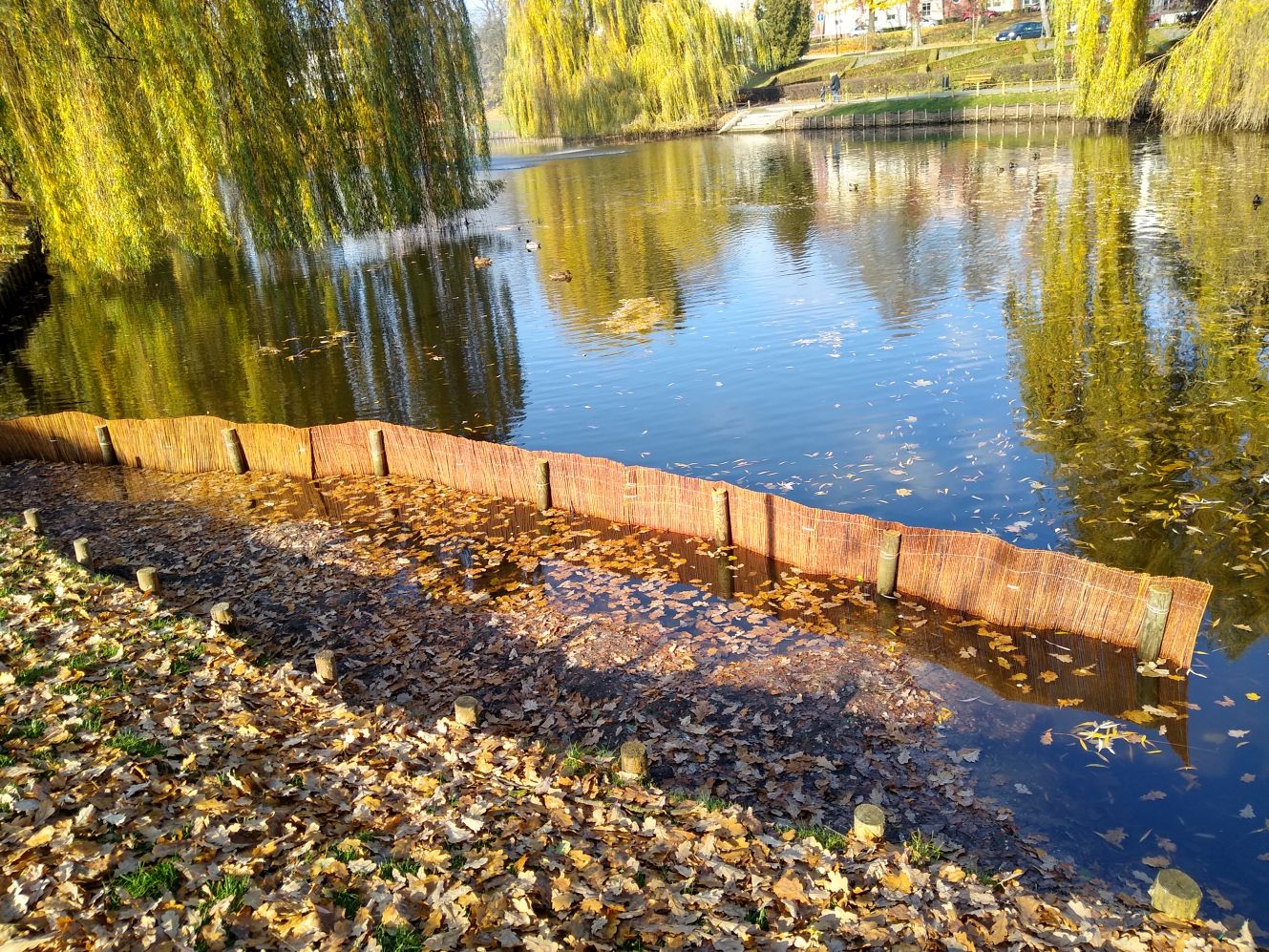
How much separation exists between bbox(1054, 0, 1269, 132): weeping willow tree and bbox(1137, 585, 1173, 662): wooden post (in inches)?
1365

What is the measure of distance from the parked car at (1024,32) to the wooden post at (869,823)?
8859 cm

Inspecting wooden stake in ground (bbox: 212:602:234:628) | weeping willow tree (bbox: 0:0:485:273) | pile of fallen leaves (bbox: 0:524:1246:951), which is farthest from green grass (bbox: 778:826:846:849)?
weeping willow tree (bbox: 0:0:485:273)

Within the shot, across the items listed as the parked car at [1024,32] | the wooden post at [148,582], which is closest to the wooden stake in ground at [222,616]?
the wooden post at [148,582]

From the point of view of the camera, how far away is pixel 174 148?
26.5m

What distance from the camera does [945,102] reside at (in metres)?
68.9

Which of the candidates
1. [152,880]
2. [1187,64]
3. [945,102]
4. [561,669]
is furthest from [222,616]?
[945,102]

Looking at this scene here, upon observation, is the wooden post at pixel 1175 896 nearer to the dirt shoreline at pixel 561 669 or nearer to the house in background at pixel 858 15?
the dirt shoreline at pixel 561 669

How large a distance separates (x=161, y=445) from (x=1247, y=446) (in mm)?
19090

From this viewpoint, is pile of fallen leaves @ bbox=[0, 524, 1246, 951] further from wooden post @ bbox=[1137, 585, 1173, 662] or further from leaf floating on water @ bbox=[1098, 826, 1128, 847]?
wooden post @ bbox=[1137, 585, 1173, 662]

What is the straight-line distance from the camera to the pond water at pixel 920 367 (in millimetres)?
9188

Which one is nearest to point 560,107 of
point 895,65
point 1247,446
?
point 895,65

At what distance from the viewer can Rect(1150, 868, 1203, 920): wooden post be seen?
595cm

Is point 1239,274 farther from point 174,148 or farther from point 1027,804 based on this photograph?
point 174,148

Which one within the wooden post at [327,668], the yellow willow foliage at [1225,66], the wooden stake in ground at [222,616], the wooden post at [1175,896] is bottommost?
the wooden post at [1175,896]
